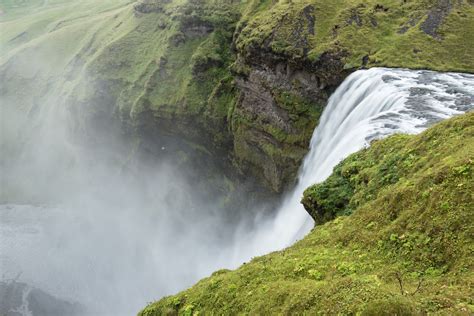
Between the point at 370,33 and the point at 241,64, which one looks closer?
the point at 370,33

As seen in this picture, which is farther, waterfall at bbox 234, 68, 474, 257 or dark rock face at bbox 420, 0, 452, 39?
dark rock face at bbox 420, 0, 452, 39

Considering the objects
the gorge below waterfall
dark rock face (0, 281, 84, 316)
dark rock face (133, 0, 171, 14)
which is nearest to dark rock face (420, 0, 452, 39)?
the gorge below waterfall

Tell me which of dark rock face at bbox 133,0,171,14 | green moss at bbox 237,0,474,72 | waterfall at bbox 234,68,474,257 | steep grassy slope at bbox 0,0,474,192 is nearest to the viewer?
waterfall at bbox 234,68,474,257

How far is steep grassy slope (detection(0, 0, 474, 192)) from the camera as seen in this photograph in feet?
153

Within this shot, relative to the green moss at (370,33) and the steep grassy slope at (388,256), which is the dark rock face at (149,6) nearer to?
the green moss at (370,33)

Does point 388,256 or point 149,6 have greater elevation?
point 388,256

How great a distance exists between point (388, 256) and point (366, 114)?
21.6 meters

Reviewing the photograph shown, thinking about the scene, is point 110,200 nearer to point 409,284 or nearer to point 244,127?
point 244,127

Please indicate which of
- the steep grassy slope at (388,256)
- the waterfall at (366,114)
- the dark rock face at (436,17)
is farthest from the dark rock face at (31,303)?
the dark rock face at (436,17)

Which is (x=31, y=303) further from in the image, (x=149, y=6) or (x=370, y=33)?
(x=149, y=6)

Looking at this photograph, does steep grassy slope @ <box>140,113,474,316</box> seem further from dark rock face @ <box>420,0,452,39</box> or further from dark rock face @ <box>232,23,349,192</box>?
dark rock face @ <box>420,0,452,39</box>

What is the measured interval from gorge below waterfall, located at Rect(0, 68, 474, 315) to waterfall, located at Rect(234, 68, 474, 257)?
12 cm

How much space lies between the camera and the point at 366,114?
3462cm

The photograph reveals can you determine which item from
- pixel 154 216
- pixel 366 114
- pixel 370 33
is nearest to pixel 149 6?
pixel 154 216
